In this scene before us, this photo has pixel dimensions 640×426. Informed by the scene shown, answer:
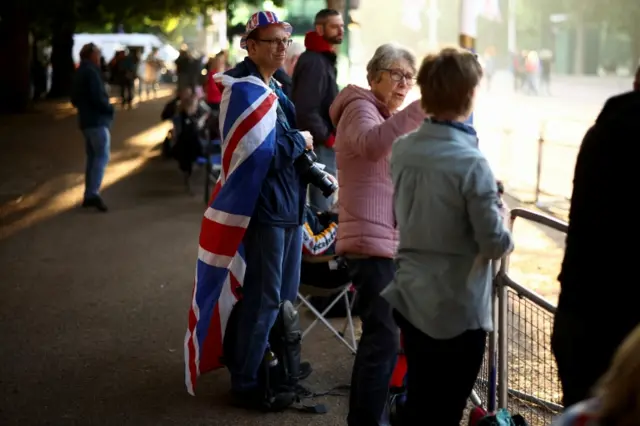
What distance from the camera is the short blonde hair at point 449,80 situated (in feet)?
11.6

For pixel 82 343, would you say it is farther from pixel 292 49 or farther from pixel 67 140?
pixel 67 140

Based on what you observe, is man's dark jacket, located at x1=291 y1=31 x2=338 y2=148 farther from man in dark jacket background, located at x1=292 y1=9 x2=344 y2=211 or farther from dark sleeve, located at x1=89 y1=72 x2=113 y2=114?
→ dark sleeve, located at x1=89 y1=72 x2=113 y2=114

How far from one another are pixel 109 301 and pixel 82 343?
120 centimetres

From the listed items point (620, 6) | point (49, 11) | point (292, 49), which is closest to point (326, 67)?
point (292, 49)

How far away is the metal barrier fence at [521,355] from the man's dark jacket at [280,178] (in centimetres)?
124

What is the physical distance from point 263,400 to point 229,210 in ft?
3.52

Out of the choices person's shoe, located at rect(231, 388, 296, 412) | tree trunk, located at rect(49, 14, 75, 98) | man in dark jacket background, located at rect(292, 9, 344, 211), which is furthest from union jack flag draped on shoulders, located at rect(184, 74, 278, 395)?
tree trunk, located at rect(49, 14, 75, 98)

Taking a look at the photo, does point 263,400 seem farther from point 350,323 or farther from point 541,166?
point 541,166

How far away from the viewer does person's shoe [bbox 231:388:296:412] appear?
5.40m

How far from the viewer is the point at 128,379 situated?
603 centimetres

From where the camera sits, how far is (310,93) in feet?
25.0

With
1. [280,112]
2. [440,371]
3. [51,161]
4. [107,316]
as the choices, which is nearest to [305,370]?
[280,112]

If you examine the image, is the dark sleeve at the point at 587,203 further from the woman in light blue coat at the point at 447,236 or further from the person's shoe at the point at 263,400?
the person's shoe at the point at 263,400

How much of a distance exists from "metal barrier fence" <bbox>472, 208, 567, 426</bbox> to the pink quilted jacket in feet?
2.03
